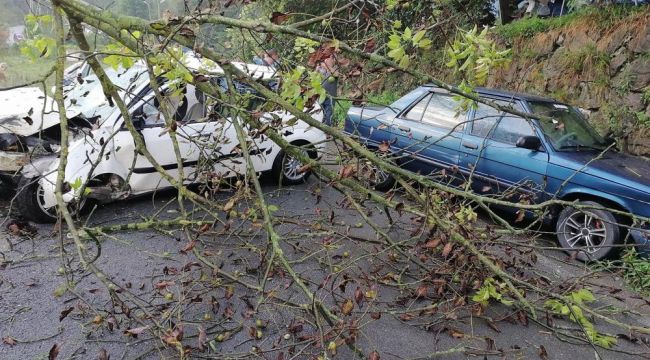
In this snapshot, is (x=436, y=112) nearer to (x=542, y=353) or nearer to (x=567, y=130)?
(x=567, y=130)

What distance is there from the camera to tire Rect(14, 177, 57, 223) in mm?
4043

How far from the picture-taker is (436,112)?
5473mm

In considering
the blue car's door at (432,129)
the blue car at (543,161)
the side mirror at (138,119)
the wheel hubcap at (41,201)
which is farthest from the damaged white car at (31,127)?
the blue car's door at (432,129)

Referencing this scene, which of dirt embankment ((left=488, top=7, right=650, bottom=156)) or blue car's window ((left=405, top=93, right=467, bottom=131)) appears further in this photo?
dirt embankment ((left=488, top=7, right=650, bottom=156))

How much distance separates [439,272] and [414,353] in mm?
637

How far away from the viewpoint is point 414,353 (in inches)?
115

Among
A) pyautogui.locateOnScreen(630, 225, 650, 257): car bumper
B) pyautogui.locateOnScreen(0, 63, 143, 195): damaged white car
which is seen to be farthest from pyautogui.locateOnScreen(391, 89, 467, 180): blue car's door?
pyautogui.locateOnScreen(0, 63, 143, 195): damaged white car

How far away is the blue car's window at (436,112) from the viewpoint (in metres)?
5.32

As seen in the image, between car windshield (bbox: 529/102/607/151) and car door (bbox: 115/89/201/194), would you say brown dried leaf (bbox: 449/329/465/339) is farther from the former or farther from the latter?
car door (bbox: 115/89/201/194)

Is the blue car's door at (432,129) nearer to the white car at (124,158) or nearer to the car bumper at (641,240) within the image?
the white car at (124,158)

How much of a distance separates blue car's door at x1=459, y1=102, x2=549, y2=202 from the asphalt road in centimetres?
107

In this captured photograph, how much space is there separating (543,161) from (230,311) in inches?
141

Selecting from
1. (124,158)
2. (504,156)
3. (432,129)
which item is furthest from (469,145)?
(124,158)

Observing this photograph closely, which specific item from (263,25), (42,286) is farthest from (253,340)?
(263,25)
